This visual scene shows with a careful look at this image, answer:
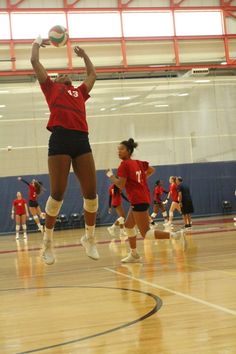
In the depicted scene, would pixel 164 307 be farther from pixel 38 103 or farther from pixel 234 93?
pixel 234 93

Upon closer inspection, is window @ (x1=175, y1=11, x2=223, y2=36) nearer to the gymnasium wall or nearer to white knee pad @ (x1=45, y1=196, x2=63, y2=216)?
the gymnasium wall

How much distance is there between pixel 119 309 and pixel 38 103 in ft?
72.0

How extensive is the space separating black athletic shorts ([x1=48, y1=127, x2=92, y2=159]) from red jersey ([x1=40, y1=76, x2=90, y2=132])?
6 cm

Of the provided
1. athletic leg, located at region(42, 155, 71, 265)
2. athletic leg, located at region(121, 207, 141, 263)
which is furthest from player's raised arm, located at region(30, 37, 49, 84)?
athletic leg, located at region(121, 207, 141, 263)

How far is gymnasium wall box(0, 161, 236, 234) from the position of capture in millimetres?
25484

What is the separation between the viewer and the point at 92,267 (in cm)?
838

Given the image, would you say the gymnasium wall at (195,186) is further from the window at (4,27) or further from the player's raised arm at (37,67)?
the player's raised arm at (37,67)

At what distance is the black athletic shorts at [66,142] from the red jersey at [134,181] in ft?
7.87

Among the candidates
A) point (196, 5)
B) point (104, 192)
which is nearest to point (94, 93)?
point (104, 192)

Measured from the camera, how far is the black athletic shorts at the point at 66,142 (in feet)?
19.0

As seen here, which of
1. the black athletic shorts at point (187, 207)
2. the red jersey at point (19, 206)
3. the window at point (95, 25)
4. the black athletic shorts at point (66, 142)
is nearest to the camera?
the black athletic shorts at point (66, 142)

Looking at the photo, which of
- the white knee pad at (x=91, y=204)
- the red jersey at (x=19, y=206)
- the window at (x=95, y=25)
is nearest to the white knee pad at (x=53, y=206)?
the white knee pad at (x=91, y=204)

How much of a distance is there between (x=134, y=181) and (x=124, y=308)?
3779mm

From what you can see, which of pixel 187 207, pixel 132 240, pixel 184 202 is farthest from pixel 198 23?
pixel 132 240
